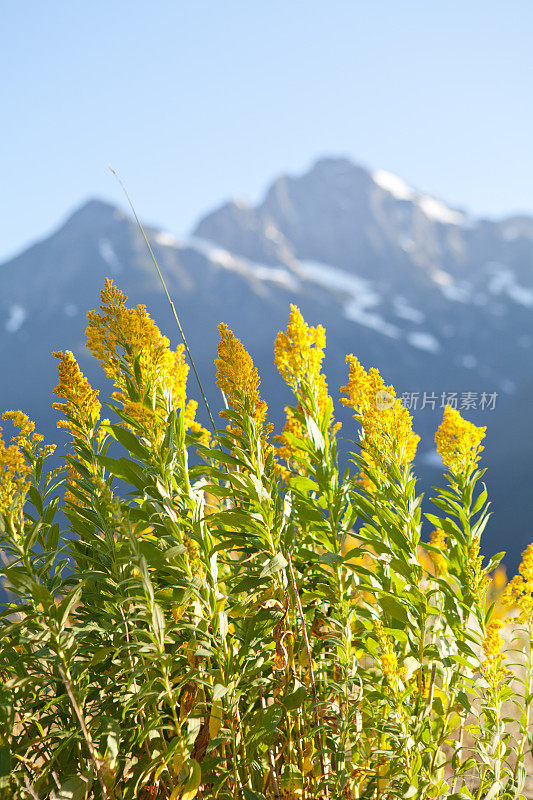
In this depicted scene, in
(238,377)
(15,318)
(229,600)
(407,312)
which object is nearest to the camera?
(238,377)

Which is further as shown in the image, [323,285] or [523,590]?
[323,285]

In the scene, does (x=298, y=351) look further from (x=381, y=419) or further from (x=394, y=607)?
(x=394, y=607)

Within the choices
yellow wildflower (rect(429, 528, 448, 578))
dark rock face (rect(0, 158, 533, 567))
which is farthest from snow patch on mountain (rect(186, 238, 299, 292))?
yellow wildflower (rect(429, 528, 448, 578))

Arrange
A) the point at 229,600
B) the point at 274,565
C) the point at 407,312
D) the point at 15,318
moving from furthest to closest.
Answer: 1. the point at 15,318
2. the point at 407,312
3. the point at 229,600
4. the point at 274,565

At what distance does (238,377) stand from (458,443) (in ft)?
2.47

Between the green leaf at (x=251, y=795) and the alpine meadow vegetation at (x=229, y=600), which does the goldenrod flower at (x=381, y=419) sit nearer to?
the alpine meadow vegetation at (x=229, y=600)

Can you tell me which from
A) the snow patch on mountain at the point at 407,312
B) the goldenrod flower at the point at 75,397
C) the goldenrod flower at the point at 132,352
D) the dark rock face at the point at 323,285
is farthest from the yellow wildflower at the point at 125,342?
the snow patch on mountain at the point at 407,312

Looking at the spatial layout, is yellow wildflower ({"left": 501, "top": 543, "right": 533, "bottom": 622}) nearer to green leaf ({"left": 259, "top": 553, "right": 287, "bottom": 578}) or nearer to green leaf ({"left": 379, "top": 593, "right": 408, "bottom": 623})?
green leaf ({"left": 379, "top": 593, "right": 408, "bottom": 623})

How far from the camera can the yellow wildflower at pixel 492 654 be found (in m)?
1.66

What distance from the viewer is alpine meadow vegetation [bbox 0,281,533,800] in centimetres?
143

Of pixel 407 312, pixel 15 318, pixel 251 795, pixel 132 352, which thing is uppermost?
pixel 407 312

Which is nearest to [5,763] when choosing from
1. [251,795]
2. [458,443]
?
[251,795]

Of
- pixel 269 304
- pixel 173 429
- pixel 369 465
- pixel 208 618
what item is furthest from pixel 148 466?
pixel 269 304

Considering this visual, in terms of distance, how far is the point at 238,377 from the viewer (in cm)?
156
